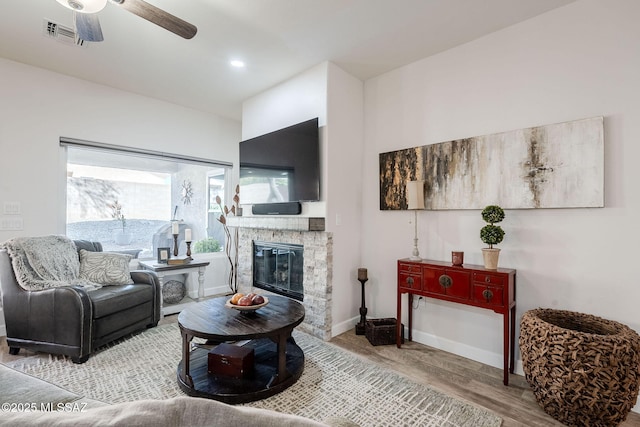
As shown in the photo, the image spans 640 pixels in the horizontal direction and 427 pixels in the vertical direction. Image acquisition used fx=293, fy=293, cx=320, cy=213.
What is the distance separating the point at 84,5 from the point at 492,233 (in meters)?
3.03

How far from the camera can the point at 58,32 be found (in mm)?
2312

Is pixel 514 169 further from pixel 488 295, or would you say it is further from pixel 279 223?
pixel 279 223

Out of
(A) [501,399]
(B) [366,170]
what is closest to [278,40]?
(B) [366,170]

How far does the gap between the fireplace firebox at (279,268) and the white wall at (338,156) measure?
47 cm

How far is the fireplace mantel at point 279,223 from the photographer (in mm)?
Result: 3018

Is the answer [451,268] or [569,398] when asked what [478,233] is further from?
[569,398]

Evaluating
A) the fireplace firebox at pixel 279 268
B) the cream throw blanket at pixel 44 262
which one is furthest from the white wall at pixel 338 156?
the cream throw blanket at pixel 44 262

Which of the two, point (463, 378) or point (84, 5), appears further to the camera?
point (463, 378)

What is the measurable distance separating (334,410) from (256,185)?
103 inches

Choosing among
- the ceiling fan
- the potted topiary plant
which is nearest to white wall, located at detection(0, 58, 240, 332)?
the ceiling fan

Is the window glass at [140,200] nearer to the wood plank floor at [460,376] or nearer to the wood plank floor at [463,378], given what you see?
the wood plank floor at [460,376]

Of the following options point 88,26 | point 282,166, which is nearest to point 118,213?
point 282,166

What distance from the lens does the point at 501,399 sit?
2.00m

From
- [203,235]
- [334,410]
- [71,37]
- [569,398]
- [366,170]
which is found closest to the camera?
[569,398]
